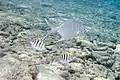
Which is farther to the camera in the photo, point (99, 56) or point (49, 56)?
point (99, 56)

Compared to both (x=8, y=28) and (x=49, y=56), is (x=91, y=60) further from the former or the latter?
(x=8, y=28)

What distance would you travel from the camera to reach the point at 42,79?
138 inches

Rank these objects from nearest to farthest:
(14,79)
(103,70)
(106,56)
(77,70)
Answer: (14,79) < (77,70) < (103,70) < (106,56)

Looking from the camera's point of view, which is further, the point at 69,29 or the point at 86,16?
the point at 86,16

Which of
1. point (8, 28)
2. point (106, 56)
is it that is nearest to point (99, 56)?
point (106, 56)

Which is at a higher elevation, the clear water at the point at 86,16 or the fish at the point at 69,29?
the fish at the point at 69,29

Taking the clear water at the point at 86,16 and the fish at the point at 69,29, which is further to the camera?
the clear water at the point at 86,16

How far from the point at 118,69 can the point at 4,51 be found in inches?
129

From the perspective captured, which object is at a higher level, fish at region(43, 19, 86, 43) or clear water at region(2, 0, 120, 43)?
fish at region(43, 19, 86, 43)

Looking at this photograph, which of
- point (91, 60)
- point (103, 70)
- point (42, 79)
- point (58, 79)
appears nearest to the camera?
point (42, 79)

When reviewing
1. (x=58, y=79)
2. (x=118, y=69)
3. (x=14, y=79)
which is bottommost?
(x=118, y=69)

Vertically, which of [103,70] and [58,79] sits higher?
[58,79]

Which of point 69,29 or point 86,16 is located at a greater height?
point 69,29

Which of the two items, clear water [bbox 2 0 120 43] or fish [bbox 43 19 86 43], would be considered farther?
clear water [bbox 2 0 120 43]
